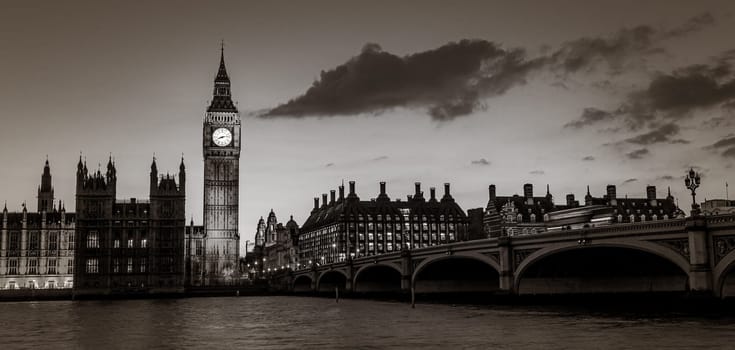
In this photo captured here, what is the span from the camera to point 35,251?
170375 millimetres

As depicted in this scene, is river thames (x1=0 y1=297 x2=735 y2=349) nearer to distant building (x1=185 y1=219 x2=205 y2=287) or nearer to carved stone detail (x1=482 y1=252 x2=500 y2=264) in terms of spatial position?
carved stone detail (x1=482 y1=252 x2=500 y2=264)

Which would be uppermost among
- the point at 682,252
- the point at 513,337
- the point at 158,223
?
the point at 158,223

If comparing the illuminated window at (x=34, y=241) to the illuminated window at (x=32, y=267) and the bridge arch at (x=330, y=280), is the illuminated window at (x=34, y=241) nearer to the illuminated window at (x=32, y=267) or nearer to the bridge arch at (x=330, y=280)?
the illuminated window at (x=32, y=267)

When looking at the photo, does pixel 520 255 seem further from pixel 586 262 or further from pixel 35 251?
pixel 35 251

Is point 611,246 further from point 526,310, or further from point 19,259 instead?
point 19,259

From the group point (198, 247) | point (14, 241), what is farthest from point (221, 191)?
point (14, 241)

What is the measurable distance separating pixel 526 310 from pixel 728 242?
18414mm

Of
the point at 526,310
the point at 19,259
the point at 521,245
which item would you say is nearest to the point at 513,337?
the point at 526,310

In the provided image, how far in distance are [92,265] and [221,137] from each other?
1864 inches

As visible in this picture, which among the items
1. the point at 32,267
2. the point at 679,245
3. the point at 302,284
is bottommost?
the point at 302,284

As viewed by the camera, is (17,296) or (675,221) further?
(17,296)

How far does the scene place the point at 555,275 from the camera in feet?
250

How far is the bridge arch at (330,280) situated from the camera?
13912cm

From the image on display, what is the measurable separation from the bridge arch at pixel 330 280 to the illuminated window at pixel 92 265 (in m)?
41.5
